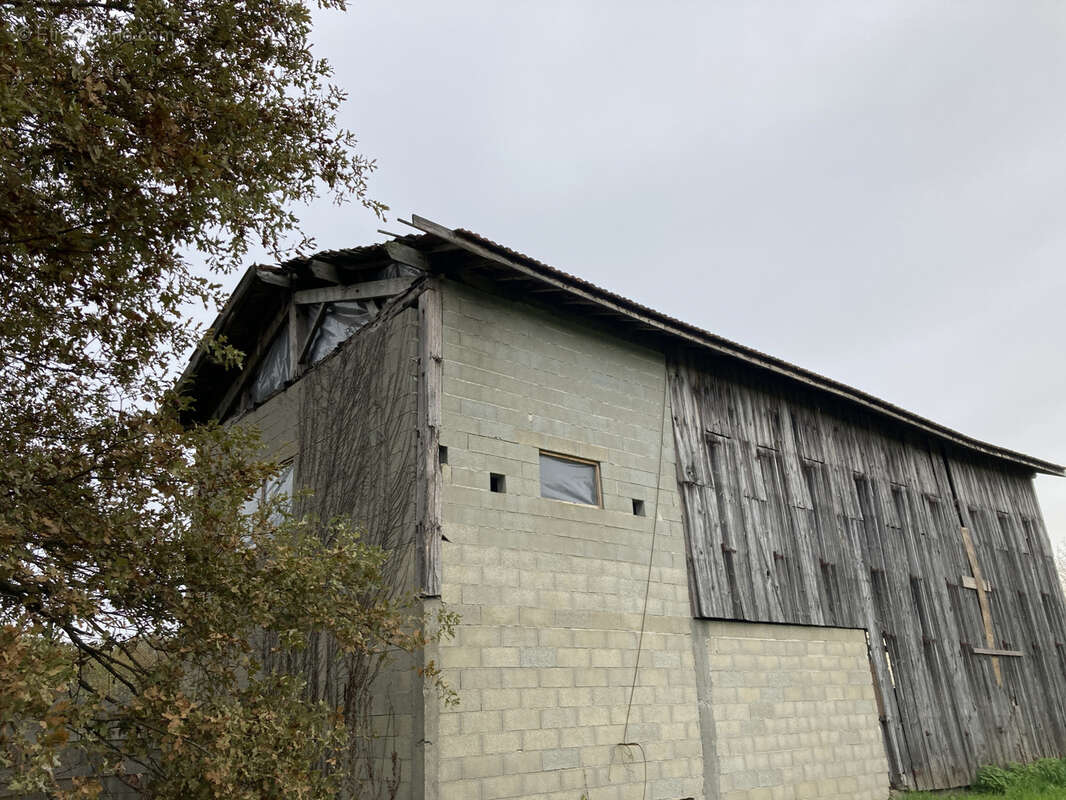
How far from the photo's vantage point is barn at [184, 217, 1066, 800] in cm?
836

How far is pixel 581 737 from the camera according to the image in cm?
868

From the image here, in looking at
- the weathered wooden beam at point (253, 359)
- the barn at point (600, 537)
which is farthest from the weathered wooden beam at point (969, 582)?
the weathered wooden beam at point (253, 359)

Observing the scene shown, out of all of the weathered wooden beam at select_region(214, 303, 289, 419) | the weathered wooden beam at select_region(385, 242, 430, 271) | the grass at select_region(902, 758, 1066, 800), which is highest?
the weathered wooden beam at select_region(214, 303, 289, 419)

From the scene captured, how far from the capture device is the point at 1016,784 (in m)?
13.3

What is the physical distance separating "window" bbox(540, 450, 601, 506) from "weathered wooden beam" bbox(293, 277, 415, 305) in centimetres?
→ 252

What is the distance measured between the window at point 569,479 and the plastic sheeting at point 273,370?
402cm

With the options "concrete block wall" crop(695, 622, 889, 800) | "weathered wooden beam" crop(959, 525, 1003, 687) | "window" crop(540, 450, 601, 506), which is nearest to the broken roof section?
"window" crop(540, 450, 601, 506)

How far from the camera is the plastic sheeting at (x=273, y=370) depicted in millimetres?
11672

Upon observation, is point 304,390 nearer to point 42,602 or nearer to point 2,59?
point 42,602

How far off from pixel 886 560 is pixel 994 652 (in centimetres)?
333

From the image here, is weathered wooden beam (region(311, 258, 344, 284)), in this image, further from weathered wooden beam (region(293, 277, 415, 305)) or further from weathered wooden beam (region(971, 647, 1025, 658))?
weathered wooden beam (region(971, 647, 1025, 658))

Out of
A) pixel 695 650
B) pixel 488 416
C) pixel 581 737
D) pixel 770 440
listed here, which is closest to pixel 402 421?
pixel 488 416

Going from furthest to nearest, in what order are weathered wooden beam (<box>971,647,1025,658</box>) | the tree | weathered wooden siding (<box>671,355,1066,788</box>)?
1. weathered wooden beam (<box>971,647,1025,658</box>)
2. weathered wooden siding (<box>671,355,1066,788</box>)
3. the tree

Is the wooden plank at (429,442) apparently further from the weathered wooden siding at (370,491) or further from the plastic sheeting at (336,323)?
the plastic sheeting at (336,323)
